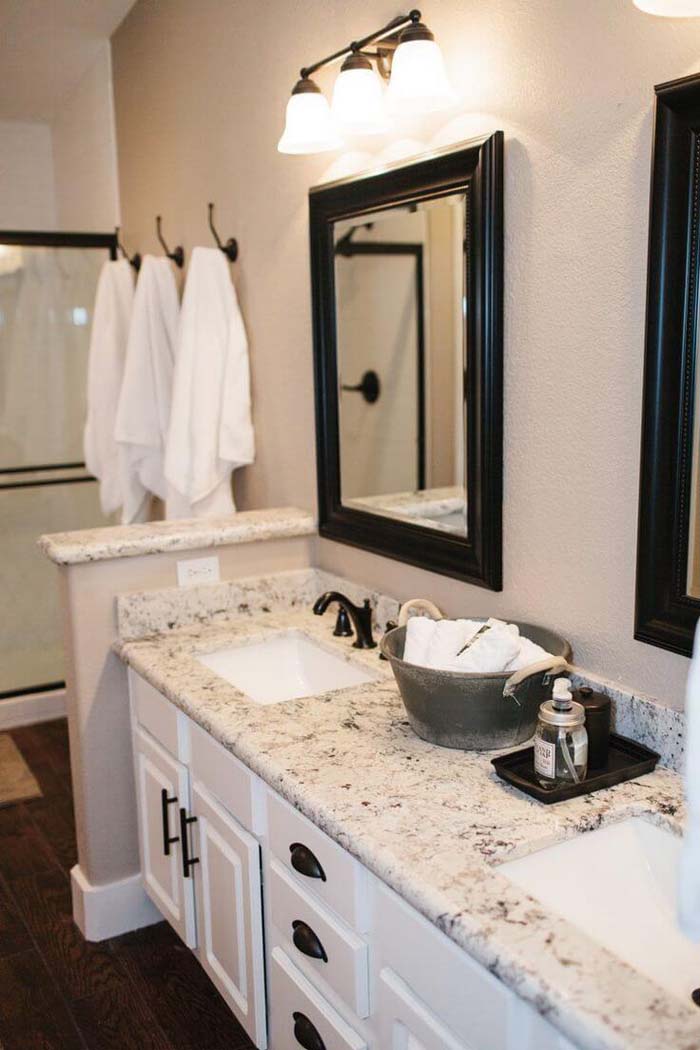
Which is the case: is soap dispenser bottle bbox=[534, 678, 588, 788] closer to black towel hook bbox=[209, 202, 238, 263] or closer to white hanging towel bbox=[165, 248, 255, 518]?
white hanging towel bbox=[165, 248, 255, 518]

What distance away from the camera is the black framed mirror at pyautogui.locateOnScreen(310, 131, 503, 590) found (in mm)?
1888

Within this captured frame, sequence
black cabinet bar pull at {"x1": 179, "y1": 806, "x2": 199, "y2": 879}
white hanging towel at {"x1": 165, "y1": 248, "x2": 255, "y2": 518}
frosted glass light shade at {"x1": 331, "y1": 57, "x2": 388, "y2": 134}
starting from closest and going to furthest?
frosted glass light shade at {"x1": 331, "y1": 57, "x2": 388, "y2": 134}
black cabinet bar pull at {"x1": 179, "y1": 806, "x2": 199, "y2": 879}
white hanging towel at {"x1": 165, "y1": 248, "x2": 255, "y2": 518}

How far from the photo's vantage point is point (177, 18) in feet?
10.3

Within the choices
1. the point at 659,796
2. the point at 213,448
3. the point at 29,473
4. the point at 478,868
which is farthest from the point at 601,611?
the point at 29,473

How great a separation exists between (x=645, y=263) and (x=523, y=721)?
2.50 ft

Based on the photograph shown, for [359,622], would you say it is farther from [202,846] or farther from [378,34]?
[378,34]

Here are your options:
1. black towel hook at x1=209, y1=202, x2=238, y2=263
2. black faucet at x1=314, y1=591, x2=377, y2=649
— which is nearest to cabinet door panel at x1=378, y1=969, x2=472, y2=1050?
black faucet at x1=314, y1=591, x2=377, y2=649

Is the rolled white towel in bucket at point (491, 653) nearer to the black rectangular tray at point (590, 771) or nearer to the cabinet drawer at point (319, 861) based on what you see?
the black rectangular tray at point (590, 771)

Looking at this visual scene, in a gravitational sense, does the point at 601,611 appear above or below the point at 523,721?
above

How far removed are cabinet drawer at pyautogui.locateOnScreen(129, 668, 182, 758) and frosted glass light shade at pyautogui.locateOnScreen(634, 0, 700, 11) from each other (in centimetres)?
155

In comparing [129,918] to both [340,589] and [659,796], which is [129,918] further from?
[659,796]

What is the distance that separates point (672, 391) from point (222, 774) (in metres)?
1.08

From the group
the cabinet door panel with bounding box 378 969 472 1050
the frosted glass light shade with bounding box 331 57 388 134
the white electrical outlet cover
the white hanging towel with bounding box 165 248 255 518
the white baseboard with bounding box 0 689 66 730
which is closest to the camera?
the cabinet door panel with bounding box 378 969 472 1050

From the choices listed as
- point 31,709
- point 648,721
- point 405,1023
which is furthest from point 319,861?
point 31,709
